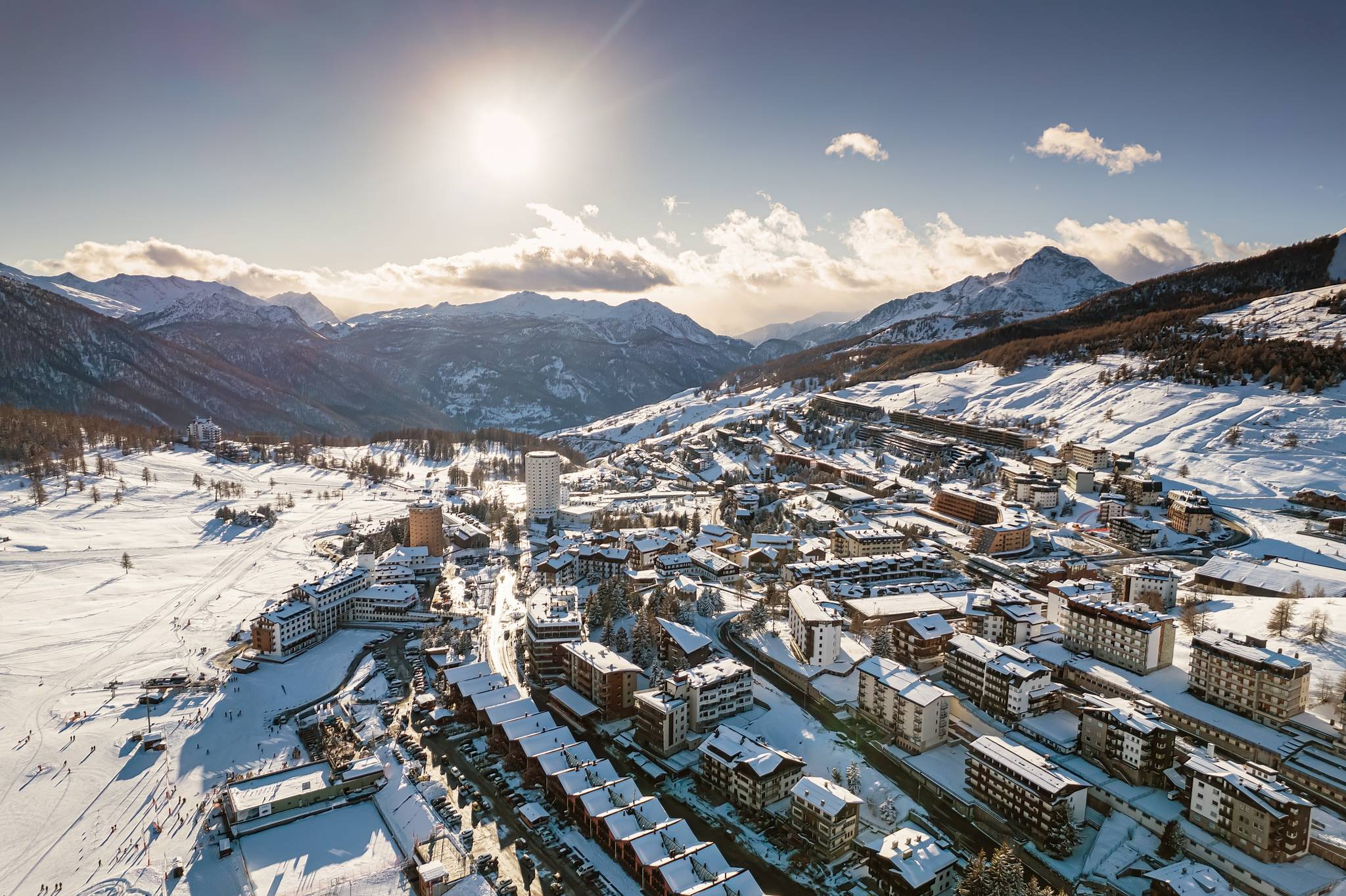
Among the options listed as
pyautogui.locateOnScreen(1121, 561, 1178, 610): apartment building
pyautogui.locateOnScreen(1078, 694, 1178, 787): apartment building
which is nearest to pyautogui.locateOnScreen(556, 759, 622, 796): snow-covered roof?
pyautogui.locateOnScreen(1078, 694, 1178, 787): apartment building

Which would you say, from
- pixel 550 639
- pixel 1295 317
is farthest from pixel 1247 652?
pixel 1295 317

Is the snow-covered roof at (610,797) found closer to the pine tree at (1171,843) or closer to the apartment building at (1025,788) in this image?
the apartment building at (1025,788)

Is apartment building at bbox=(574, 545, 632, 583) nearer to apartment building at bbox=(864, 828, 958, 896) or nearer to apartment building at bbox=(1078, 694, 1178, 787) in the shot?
apartment building at bbox=(864, 828, 958, 896)

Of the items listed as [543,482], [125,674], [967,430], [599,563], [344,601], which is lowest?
[125,674]

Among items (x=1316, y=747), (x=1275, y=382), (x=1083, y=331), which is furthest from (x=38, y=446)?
(x=1083, y=331)

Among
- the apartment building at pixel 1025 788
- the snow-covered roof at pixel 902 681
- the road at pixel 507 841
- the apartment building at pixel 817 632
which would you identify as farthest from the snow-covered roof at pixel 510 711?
the apartment building at pixel 1025 788

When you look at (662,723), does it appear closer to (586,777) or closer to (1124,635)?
(586,777)
